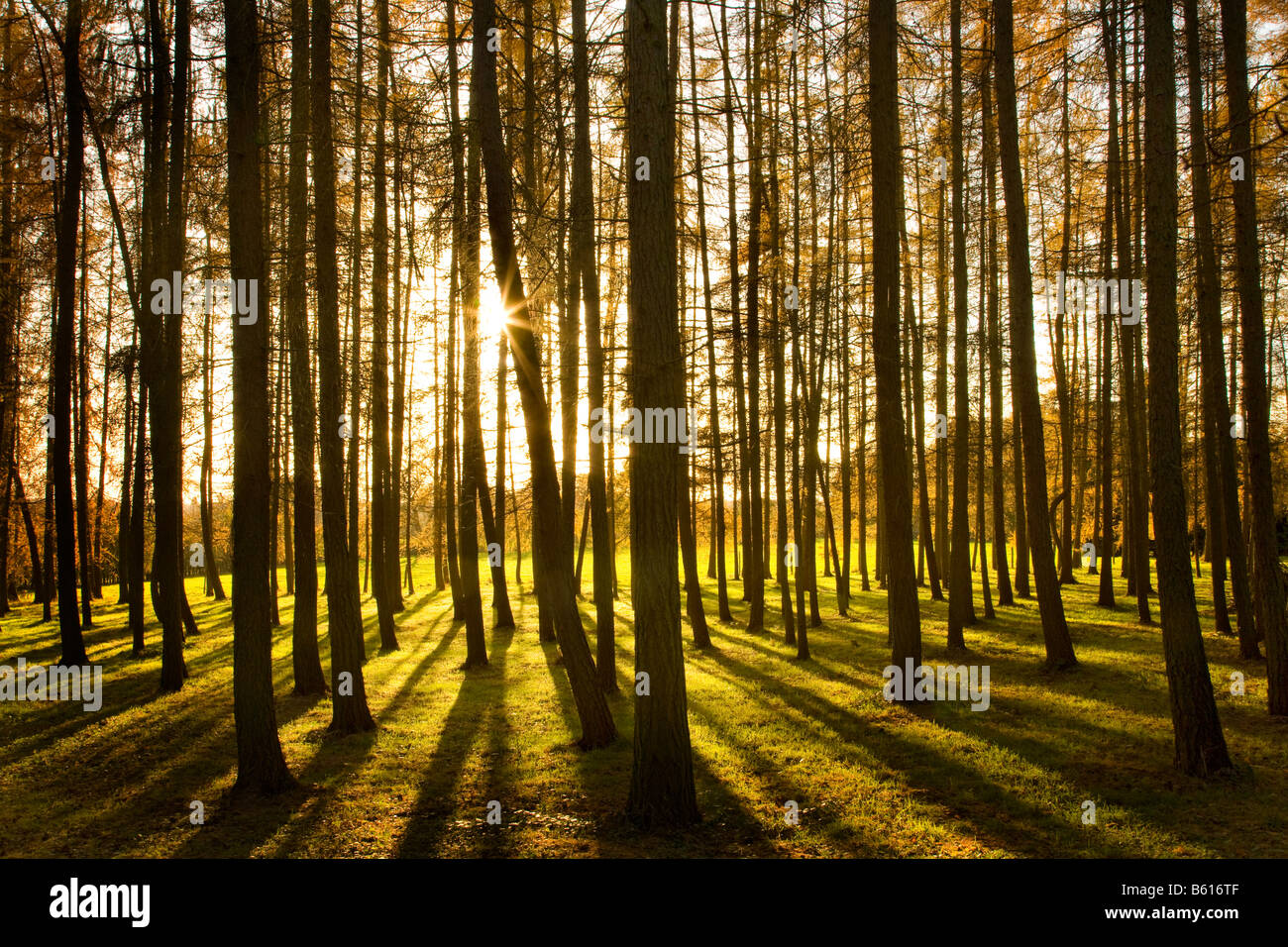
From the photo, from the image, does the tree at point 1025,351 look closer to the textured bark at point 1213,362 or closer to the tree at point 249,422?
the textured bark at point 1213,362

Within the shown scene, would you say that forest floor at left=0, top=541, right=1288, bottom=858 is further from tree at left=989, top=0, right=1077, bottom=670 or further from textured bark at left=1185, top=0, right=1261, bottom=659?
textured bark at left=1185, top=0, right=1261, bottom=659

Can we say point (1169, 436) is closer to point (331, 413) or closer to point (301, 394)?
point (331, 413)

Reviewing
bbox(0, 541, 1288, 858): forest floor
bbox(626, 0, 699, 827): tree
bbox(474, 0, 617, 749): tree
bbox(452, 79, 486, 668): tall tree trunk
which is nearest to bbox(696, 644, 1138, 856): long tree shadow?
bbox(0, 541, 1288, 858): forest floor

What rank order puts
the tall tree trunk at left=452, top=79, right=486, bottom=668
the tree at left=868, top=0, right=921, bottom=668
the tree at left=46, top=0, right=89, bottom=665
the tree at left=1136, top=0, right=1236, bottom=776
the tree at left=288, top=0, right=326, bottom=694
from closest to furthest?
the tree at left=1136, top=0, right=1236, bottom=776, the tree at left=288, top=0, right=326, bottom=694, the tree at left=868, top=0, right=921, bottom=668, the tall tree trunk at left=452, top=79, right=486, bottom=668, the tree at left=46, top=0, right=89, bottom=665

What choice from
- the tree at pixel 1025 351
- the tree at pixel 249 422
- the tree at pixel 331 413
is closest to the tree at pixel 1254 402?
the tree at pixel 1025 351

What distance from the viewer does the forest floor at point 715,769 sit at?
6164 millimetres

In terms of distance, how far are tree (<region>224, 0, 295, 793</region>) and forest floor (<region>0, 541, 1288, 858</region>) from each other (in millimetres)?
954

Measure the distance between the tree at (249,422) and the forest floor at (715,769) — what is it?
0.95 metres

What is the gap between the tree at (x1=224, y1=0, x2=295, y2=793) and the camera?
285 inches

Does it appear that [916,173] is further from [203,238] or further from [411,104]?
[203,238]

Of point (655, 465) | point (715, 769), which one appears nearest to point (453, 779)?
point (715, 769)

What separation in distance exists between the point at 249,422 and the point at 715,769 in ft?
19.9
